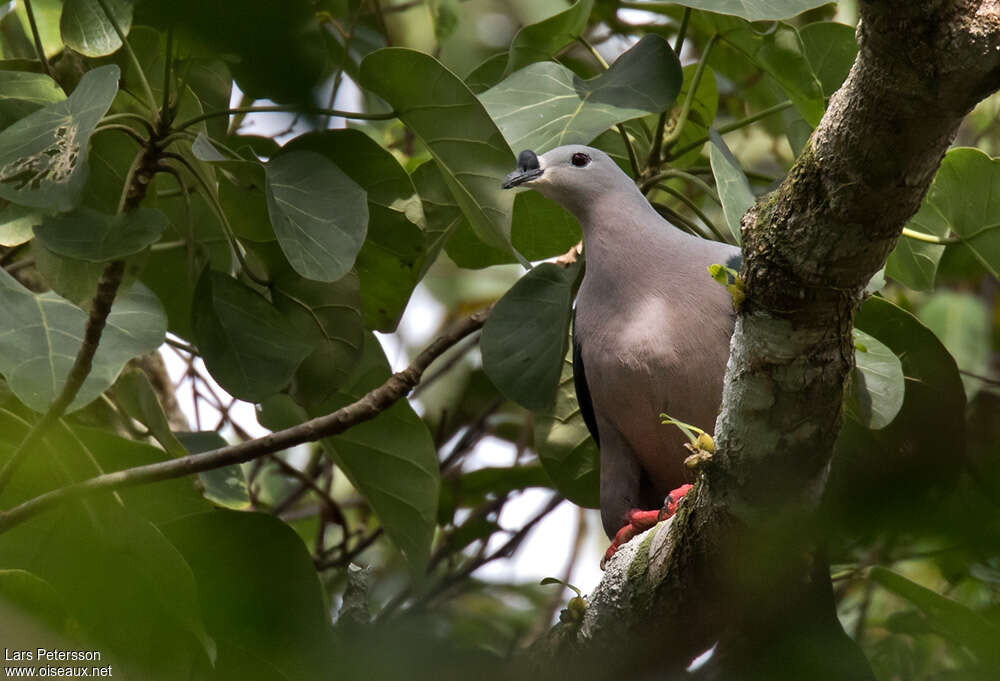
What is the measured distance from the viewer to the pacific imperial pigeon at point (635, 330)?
2521mm

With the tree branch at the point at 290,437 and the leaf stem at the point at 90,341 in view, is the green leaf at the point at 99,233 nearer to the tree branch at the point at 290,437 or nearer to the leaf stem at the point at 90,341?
the leaf stem at the point at 90,341

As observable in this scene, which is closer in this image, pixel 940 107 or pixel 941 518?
pixel 941 518

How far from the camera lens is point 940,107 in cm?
133

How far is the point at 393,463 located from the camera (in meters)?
2.81

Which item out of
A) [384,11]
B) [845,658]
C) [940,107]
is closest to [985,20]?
[940,107]

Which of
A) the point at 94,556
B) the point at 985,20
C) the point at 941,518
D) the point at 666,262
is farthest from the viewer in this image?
the point at 666,262

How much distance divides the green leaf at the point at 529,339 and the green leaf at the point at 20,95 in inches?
44.7

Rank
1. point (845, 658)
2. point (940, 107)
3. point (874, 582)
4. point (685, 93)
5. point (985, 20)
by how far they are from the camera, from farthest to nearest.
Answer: point (685, 93) → point (940, 107) → point (985, 20) → point (874, 582) → point (845, 658)

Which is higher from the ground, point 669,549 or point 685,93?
point 685,93

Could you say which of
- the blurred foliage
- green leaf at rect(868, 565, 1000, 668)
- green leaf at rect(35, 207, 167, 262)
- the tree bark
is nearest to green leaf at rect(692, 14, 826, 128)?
the blurred foliage

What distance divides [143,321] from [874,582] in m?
1.85

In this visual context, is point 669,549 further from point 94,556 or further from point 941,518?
point 941,518

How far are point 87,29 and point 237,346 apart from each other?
0.80m

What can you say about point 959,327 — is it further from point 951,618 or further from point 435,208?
point 951,618
